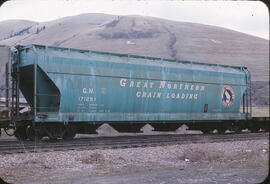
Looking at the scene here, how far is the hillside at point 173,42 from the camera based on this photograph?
305ft

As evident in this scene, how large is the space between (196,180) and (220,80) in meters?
14.6

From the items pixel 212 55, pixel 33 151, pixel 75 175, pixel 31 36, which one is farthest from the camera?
pixel 31 36

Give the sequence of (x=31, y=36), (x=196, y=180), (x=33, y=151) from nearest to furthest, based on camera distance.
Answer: (x=196, y=180), (x=33, y=151), (x=31, y=36)

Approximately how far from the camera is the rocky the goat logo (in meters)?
22.8

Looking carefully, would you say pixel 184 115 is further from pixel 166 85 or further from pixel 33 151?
pixel 33 151

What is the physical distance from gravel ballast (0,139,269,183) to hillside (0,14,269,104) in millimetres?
56023

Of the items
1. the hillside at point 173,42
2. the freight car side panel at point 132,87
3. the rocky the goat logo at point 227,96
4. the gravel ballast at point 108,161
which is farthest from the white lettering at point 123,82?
the hillside at point 173,42

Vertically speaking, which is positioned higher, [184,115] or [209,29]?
[209,29]

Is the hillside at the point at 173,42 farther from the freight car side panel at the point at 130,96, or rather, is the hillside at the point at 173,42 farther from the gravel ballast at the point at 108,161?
the gravel ballast at the point at 108,161

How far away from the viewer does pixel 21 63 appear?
16875 millimetres

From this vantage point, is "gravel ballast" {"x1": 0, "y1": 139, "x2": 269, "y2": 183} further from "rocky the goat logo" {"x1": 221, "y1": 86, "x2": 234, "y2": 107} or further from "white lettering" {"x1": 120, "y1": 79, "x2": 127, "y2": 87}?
"rocky the goat logo" {"x1": 221, "y1": 86, "x2": 234, "y2": 107}

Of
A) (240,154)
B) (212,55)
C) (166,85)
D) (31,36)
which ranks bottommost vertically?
(240,154)

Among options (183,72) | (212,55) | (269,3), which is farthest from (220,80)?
(212,55)

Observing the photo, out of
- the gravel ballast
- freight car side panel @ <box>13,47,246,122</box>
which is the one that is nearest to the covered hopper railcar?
freight car side panel @ <box>13,47,246,122</box>
